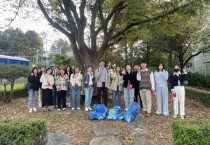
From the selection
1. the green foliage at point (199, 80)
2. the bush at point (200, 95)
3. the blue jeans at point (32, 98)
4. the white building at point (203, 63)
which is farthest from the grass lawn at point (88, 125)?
the white building at point (203, 63)

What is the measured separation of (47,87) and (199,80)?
47.1 ft

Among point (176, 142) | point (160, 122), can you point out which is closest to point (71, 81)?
point (160, 122)

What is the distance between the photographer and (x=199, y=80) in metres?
20.3

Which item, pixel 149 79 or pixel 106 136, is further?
pixel 149 79

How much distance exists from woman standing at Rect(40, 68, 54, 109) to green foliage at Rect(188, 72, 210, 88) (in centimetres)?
1387

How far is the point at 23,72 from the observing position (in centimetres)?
1145

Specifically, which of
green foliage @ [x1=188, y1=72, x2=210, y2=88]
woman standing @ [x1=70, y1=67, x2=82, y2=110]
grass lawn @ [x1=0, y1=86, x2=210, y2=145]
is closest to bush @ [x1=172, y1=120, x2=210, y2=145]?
grass lawn @ [x1=0, y1=86, x2=210, y2=145]

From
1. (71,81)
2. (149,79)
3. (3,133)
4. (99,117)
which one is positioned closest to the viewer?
(3,133)

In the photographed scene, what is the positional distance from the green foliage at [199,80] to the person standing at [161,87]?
40.2 feet

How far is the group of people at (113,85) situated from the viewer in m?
8.76

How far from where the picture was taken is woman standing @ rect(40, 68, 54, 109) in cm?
946

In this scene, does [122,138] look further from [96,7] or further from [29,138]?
[96,7]

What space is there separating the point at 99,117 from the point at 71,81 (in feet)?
6.83

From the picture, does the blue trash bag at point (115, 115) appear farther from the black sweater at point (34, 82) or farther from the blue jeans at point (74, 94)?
the black sweater at point (34, 82)
